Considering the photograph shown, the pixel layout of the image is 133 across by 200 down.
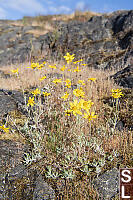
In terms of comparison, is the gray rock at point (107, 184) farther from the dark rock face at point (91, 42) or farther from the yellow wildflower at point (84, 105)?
the dark rock face at point (91, 42)

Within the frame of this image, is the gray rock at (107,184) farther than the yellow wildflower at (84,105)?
No

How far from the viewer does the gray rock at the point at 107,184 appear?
4.08 feet

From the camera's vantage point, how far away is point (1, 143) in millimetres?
1712

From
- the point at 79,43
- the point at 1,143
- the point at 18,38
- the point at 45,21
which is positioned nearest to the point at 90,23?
the point at 79,43

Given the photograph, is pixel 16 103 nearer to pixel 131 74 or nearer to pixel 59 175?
pixel 59 175

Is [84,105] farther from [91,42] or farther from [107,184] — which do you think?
[91,42]

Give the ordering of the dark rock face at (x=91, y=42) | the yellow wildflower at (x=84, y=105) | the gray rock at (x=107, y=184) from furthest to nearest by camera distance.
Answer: the dark rock face at (x=91, y=42), the yellow wildflower at (x=84, y=105), the gray rock at (x=107, y=184)

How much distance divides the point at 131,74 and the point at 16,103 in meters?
2.98

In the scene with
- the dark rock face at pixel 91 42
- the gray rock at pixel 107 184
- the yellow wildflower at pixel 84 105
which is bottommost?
the gray rock at pixel 107 184

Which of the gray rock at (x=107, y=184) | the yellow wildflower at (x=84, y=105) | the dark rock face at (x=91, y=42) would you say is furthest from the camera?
the dark rock face at (x=91, y=42)

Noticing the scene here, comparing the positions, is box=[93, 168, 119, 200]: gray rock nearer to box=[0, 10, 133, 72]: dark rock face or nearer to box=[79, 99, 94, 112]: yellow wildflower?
box=[79, 99, 94, 112]: yellow wildflower

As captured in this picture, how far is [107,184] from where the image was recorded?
131cm

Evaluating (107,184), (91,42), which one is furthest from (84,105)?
(91,42)

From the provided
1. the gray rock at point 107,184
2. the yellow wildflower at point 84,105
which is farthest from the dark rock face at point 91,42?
the gray rock at point 107,184
